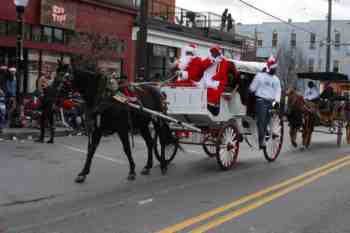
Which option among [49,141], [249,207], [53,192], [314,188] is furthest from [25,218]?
[49,141]

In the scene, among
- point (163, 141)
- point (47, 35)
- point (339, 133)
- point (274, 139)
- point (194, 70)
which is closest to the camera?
point (163, 141)

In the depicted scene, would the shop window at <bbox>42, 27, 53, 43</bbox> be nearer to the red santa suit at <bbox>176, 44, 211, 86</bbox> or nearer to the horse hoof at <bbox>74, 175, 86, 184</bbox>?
the red santa suit at <bbox>176, 44, 211, 86</bbox>

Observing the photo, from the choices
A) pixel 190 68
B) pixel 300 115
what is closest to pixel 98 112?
pixel 190 68

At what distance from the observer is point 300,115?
1529 centimetres

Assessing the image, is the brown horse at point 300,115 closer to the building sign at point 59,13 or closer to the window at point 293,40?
the building sign at point 59,13

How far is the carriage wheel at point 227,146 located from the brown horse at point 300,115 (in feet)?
15.0

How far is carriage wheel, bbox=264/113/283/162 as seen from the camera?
488 inches

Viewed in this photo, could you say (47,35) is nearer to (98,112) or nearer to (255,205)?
(98,112)

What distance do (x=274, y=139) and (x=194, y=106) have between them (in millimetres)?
2830

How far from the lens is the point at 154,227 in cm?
646

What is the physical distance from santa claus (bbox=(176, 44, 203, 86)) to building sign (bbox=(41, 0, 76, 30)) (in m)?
11.4

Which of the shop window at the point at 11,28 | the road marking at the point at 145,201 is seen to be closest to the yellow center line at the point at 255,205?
the road marking at the point at 145,201

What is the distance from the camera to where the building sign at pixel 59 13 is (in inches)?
834

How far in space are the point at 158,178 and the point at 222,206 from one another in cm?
232
